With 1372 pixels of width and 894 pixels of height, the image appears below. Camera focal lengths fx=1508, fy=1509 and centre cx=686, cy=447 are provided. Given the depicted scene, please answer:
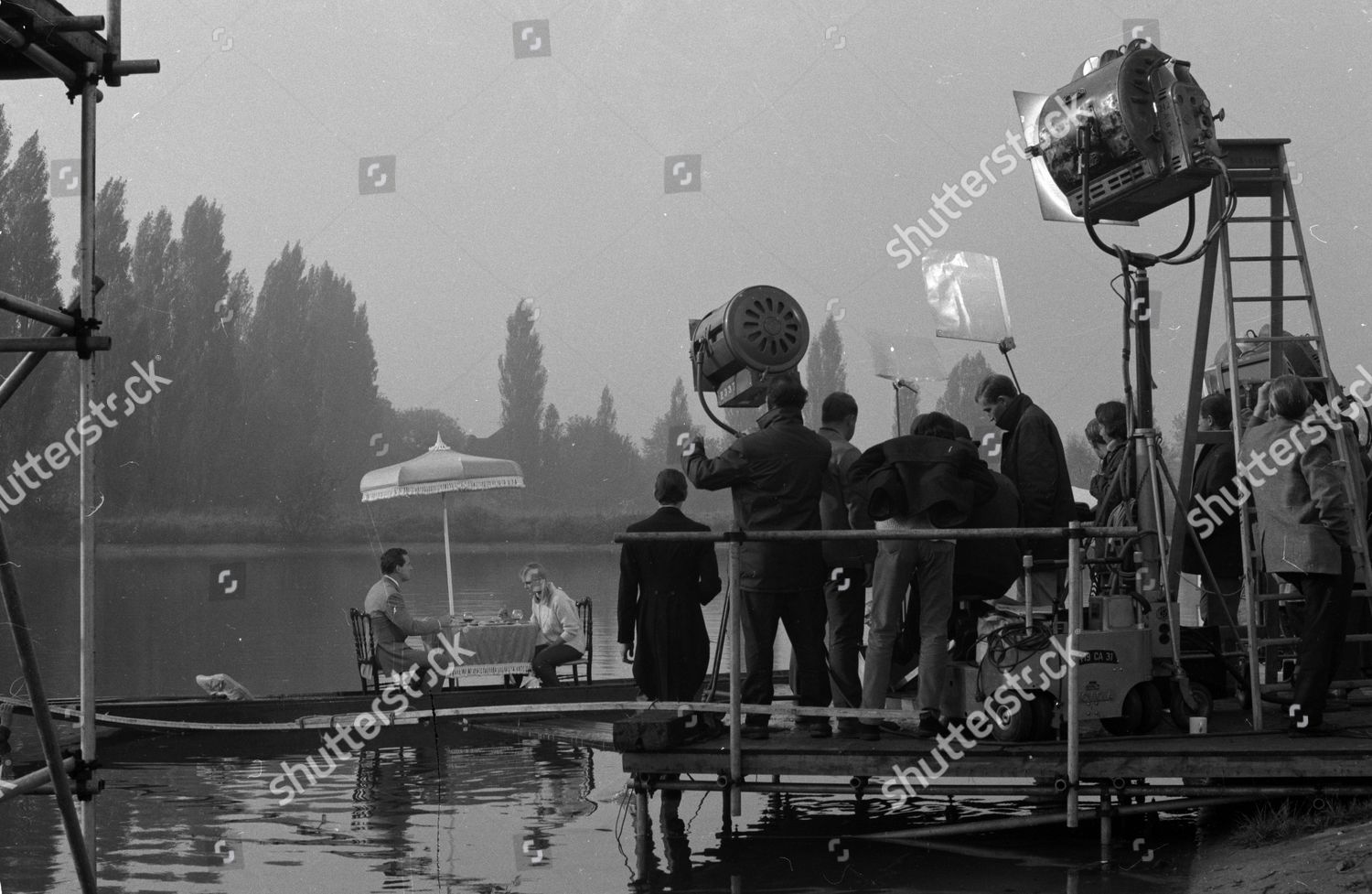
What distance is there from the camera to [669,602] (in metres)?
9.72

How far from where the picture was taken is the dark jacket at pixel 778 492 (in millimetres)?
7918

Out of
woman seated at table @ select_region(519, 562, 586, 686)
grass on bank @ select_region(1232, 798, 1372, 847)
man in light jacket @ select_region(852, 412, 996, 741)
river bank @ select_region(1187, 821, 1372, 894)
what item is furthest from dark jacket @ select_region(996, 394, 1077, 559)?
woman seated at table @ select_region(519, 562, 586, 686)

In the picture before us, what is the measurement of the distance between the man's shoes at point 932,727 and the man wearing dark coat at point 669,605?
2352mm

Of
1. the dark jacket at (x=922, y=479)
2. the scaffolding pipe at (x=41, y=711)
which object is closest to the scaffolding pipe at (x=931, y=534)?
the dark jacket at (x=922, y=479)

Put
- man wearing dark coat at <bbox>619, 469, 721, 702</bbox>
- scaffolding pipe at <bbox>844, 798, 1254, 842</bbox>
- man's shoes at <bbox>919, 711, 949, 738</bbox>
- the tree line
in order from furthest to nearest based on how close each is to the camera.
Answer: the tree line → man wearing dark coat at <bbox>619, 469, 721, 702</bbox> → man's shoes at <bbox>919, 711, 949, 738</bbox> → scaffolding pipe at <bbox>844, 798, 1254, 842</bbox>

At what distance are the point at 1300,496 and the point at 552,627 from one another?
7777 mm

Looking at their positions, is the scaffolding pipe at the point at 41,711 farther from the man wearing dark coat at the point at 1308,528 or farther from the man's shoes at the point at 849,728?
the man wearing dark coat at the point at 1308,528

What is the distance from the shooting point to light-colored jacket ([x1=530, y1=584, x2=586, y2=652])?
13.7m

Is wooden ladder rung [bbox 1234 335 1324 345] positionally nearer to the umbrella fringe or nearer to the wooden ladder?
the wooden ladder

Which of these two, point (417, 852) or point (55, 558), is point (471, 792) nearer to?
point (417, 852)

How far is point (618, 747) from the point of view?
24.2 ft

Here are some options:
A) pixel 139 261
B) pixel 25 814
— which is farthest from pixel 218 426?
pixel 25 814

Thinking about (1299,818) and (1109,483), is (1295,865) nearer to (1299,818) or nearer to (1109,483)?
(1299,818)

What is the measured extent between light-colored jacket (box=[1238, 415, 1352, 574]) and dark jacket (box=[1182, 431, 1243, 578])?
98 centimetres
